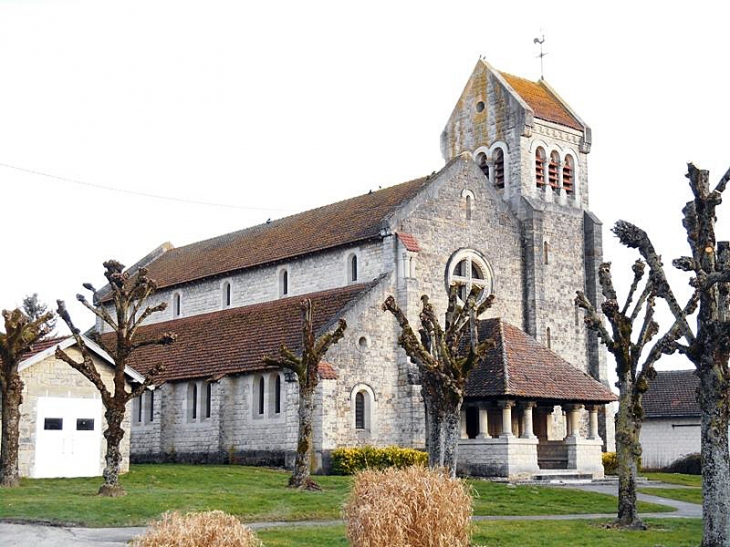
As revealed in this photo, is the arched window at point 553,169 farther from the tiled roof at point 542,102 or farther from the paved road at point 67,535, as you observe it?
the paved road at point 67,535

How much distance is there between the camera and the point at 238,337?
148 feet

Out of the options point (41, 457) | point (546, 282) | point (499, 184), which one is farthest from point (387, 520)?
point (499, 184)

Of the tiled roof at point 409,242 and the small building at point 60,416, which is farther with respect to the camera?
the tiled roof at point 409,242

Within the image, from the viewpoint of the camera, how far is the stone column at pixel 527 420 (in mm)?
39031

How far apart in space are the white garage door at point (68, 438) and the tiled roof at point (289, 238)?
44.9ft

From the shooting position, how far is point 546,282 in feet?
156

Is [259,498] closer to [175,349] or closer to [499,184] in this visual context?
[175,349]

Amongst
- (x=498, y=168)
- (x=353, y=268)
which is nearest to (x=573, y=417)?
(x=353, y=268)

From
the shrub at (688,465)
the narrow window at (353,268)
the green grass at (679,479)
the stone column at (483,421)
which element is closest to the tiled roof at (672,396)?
the shrub at (688,465)

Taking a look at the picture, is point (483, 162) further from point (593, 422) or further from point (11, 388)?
point (11, 388)

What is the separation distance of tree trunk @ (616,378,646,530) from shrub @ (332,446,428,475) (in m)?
13.0

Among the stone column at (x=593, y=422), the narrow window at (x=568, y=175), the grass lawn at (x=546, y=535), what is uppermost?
the narrow window at (x=568, y=175)

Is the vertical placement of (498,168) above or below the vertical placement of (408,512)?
above

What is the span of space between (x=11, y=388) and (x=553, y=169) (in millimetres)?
29799
